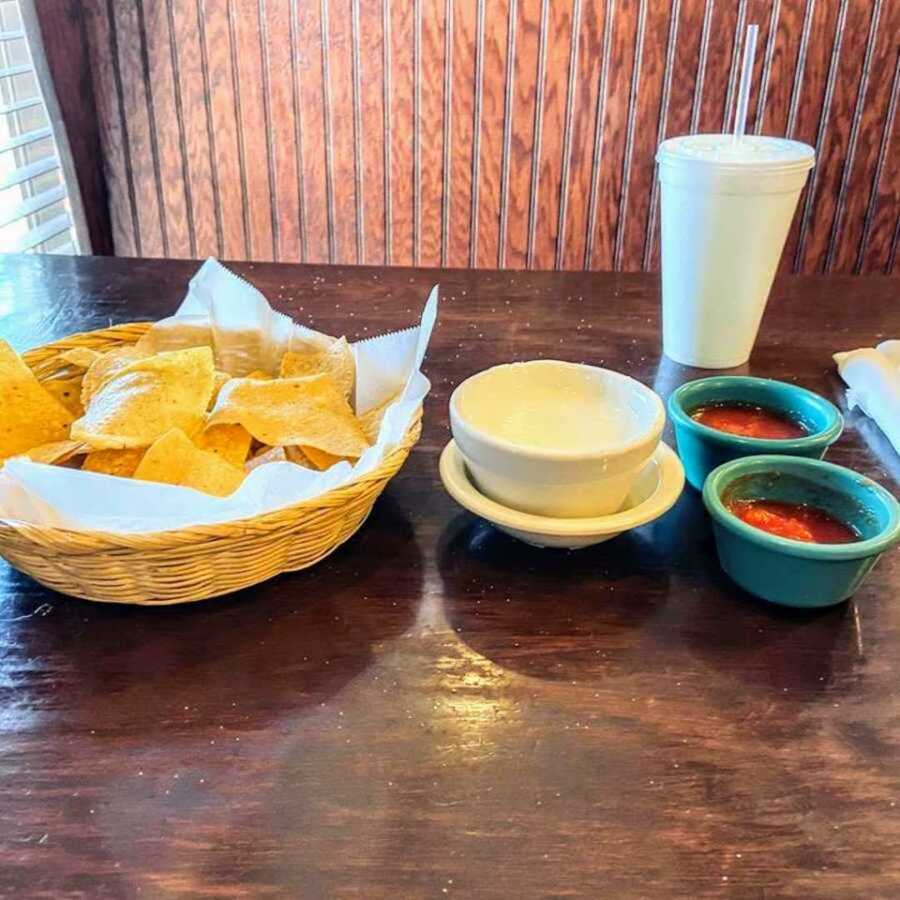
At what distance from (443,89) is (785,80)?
0.87 m

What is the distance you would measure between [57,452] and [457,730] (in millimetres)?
→ 425

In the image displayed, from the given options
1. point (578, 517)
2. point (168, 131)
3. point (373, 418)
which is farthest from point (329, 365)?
point (168, 131)

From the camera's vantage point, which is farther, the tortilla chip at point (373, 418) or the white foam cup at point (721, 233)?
the white foam cup at point (721, 233)

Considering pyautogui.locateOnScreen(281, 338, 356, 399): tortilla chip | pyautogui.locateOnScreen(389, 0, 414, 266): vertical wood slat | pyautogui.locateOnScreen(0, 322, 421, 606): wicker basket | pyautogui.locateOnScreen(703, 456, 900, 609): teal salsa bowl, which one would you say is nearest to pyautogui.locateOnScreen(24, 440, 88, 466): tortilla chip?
pyautogui.locateOnScreen(0, 322, 421, 606): wicker basket

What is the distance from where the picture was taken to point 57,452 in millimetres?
841

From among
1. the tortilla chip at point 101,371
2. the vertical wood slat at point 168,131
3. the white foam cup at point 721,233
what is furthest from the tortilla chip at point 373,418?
the vertical wood slat at point 168,131

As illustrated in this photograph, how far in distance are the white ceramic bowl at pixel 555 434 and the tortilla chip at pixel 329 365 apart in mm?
148

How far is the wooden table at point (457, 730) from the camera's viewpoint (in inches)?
22.4

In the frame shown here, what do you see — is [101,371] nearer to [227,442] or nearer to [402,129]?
[227,442]

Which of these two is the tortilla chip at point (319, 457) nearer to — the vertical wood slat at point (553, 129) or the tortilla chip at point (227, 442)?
the tortilla chip at point (227, 442)

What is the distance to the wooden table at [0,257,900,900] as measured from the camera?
1.87 feet

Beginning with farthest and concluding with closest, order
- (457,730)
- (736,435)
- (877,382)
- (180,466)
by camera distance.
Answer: (877,382) → (736,435) → (180,466) → (457,730)

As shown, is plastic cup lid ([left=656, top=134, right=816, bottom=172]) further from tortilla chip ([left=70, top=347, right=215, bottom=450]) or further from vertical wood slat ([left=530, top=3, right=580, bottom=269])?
vertical wood slat ([left=530, top=3, right=580, bottom=269])

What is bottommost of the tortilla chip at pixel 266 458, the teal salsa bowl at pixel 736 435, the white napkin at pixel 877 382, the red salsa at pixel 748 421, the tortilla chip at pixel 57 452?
the white napkin at pixel 877 382
